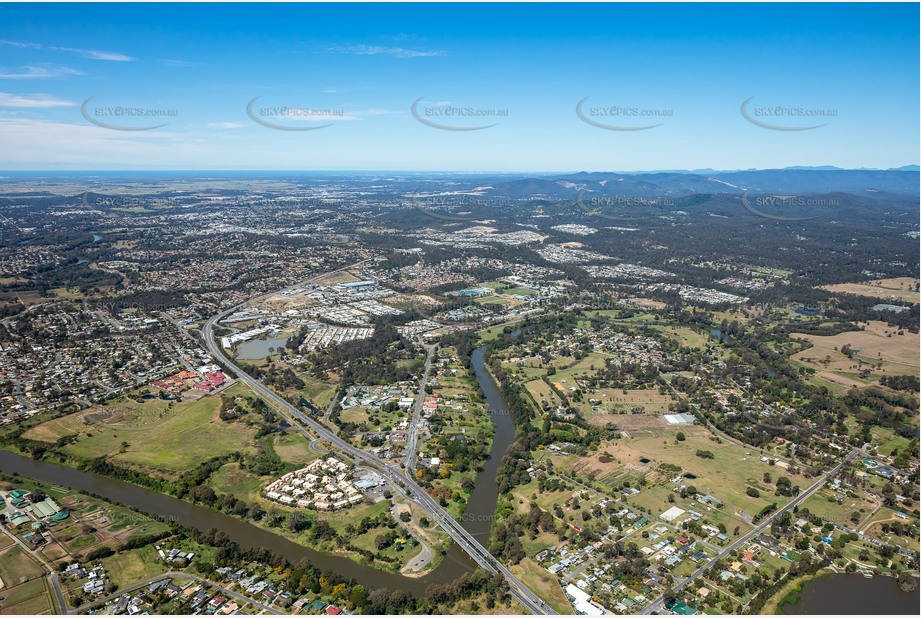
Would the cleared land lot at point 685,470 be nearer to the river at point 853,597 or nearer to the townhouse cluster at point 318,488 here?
the river at point 853,597

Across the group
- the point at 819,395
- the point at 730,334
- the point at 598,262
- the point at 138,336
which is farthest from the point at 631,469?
the point at 598,262

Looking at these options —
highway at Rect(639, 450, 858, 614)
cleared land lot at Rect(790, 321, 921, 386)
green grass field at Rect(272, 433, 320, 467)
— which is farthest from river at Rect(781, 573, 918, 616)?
cleared land lot at Rect(790, 321, 921, 386)

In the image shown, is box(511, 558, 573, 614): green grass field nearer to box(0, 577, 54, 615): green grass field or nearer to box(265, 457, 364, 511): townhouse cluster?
box(265, 457, 364, 511): townhouse cluster

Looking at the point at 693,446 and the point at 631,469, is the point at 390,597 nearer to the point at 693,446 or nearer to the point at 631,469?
the point at 631,469

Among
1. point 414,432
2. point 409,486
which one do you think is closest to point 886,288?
point 414,432

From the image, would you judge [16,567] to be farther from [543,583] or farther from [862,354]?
[862,354]
